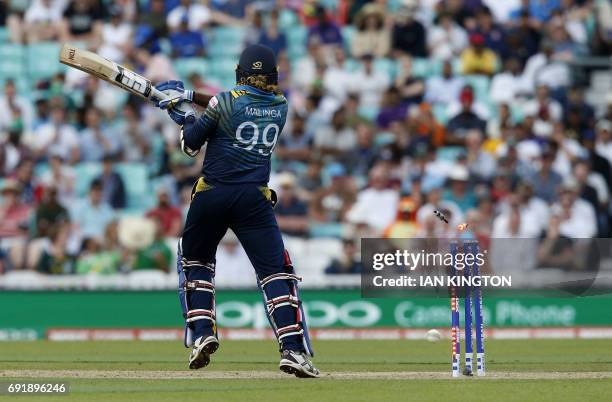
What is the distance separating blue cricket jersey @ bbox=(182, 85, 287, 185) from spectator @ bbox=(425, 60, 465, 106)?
34.9 ft

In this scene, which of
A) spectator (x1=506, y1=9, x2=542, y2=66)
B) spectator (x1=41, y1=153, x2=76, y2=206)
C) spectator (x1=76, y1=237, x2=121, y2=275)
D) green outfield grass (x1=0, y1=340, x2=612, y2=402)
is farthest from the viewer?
spectator (x1=506, y1=9, x2=542, y2=66)

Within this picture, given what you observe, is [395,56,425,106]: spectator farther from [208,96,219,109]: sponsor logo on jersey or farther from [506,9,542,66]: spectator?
[208,96,219,109]: sponsor logo on jersey

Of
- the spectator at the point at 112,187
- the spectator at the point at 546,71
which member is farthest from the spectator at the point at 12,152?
the spectator at the point at 546,71

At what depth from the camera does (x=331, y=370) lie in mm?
10953

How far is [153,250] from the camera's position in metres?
17.2

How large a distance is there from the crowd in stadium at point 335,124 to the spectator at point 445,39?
26mm

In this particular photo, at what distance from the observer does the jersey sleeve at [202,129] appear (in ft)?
32.6

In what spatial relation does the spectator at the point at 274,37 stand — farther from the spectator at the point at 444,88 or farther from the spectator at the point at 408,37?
the spectator at the point at 444,88

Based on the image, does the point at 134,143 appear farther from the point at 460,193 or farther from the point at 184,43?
the point at 460,193

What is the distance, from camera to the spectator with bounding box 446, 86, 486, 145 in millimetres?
19812

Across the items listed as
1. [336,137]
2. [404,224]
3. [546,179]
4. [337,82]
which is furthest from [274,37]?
[404,224]

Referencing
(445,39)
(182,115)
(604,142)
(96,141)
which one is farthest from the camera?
(445,39)

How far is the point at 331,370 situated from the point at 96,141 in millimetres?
9122

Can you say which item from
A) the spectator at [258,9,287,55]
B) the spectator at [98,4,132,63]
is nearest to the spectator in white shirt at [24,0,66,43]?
the spectator at [98,4,132,63]
